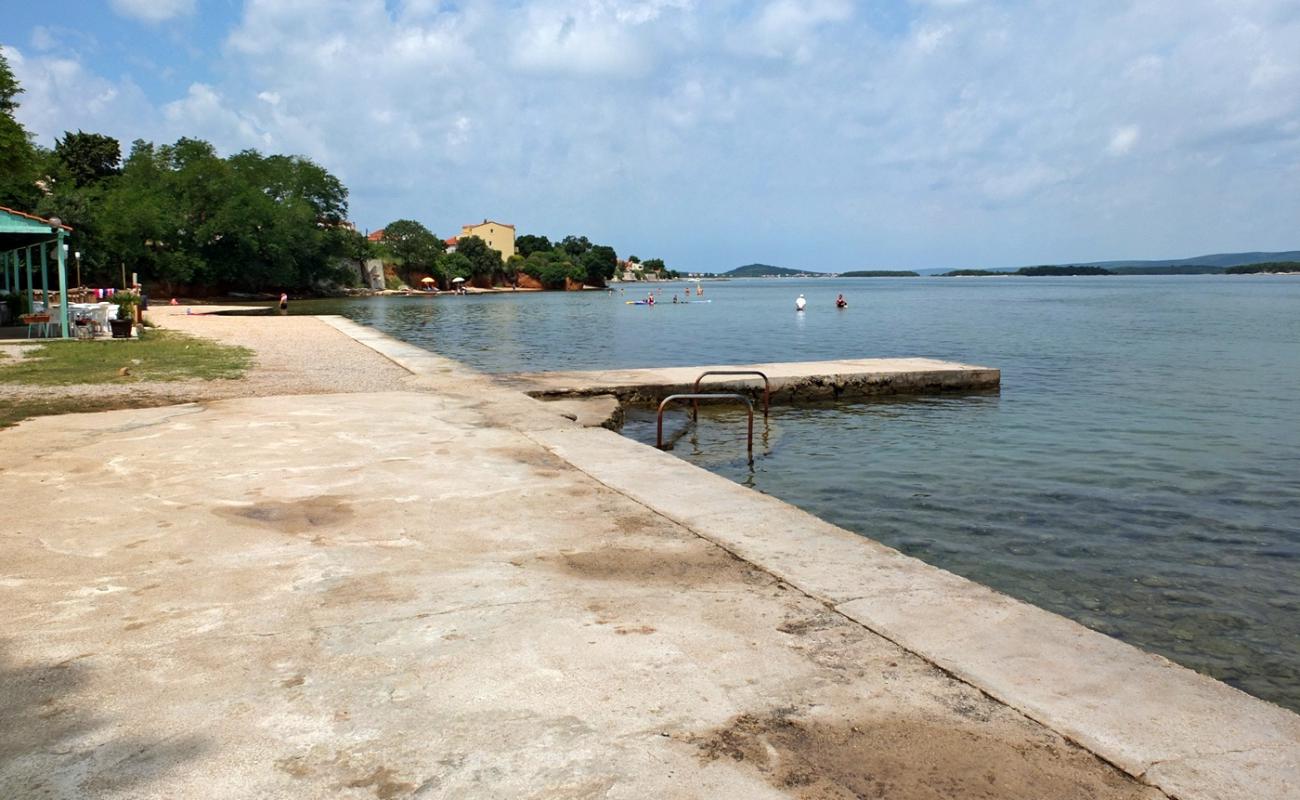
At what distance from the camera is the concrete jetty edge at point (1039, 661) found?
2879 millimetres

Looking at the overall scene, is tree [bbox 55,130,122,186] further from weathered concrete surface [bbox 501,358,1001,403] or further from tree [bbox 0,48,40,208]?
Answer: weathered concrete surface [bbox 501,358,1001,403]

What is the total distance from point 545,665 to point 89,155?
84567mm

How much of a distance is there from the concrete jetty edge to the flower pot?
19794 millimetres

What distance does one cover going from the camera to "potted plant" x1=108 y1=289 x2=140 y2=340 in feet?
71.7

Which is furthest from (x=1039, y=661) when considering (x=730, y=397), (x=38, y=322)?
(x=38, y=322)

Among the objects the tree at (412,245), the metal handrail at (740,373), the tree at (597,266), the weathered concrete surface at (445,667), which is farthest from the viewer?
the tree at (597,266)

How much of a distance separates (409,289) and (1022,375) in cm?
9520

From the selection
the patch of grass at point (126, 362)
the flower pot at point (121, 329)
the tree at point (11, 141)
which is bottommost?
the patch of grass at point (126, 362)

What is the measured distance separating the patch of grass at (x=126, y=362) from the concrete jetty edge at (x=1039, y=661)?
8.52m

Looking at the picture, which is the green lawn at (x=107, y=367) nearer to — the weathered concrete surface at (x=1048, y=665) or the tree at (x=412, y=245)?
the weathered concrete surface at (x=1048, y=665)

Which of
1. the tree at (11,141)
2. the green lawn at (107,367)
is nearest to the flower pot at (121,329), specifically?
the green lawn at (107,367)

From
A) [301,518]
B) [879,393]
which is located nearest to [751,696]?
[301,518]

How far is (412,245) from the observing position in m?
112

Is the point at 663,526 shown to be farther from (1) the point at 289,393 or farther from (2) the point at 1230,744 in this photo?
(1) the point at 289,393
